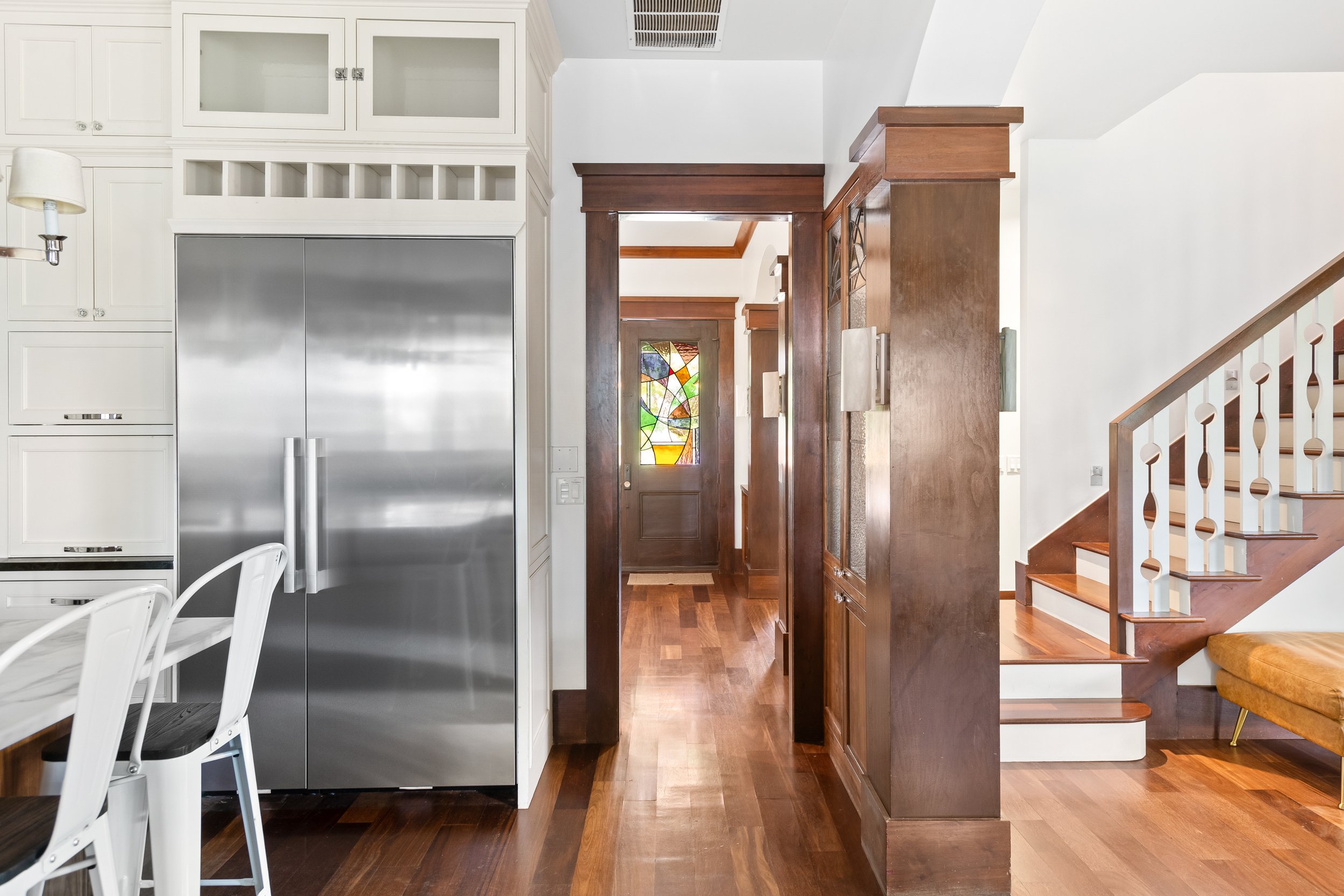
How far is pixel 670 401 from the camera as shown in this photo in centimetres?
720

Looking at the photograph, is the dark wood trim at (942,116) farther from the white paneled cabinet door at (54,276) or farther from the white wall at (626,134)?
the white paneled cabinet door at (54,276)

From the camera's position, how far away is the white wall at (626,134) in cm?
334

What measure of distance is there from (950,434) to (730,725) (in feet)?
6.21

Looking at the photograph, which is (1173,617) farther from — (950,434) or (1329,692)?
(950,434)

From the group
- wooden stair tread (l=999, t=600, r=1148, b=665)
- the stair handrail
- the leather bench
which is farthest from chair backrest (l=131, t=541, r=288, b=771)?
the leather bench

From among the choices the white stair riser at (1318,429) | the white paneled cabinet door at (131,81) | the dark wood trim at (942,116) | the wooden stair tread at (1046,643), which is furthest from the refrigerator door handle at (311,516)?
the white stair riser at (1318,429)

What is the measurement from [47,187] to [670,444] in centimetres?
573

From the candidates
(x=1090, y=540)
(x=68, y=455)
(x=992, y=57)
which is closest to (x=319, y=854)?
(x=68, y=455)

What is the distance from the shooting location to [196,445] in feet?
8.72

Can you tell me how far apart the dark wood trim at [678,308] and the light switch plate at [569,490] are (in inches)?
154

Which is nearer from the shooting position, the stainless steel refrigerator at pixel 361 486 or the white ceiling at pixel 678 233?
the stainless steel refrigerator at pixel 361 486

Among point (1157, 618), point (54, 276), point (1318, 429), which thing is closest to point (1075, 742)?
point (1157, 618)

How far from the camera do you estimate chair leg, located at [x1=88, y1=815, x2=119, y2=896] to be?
136 centimetres

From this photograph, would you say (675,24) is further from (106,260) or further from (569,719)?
(569,719)
